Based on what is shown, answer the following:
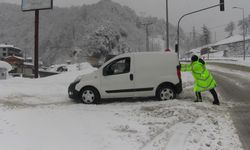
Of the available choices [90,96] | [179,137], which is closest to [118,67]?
[90,96]

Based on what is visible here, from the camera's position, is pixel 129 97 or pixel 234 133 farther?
pixel 129 97

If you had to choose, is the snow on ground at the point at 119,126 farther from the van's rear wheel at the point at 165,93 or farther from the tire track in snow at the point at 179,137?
the van's rear wheel at the point at 165,93

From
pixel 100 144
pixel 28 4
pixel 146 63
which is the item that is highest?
pixel 28 4

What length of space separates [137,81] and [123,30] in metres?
109

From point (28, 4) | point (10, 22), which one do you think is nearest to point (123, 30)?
point (10, 22)

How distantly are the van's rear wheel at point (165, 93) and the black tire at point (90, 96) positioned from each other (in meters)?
2.15

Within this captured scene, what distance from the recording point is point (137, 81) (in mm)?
10789

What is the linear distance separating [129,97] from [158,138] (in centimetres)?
484

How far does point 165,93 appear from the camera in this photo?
35.5 feet

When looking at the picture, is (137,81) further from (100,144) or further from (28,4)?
(28,4)

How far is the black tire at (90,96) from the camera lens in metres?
10.7

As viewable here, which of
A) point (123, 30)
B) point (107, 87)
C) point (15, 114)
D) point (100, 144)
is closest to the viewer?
point (100, 144)

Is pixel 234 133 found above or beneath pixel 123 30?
beneath

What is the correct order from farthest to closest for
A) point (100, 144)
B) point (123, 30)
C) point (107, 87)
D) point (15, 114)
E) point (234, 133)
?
point (123, 30)
point (107, 87)
point (15, 114)
point (234, 133)
point (100, 144)
